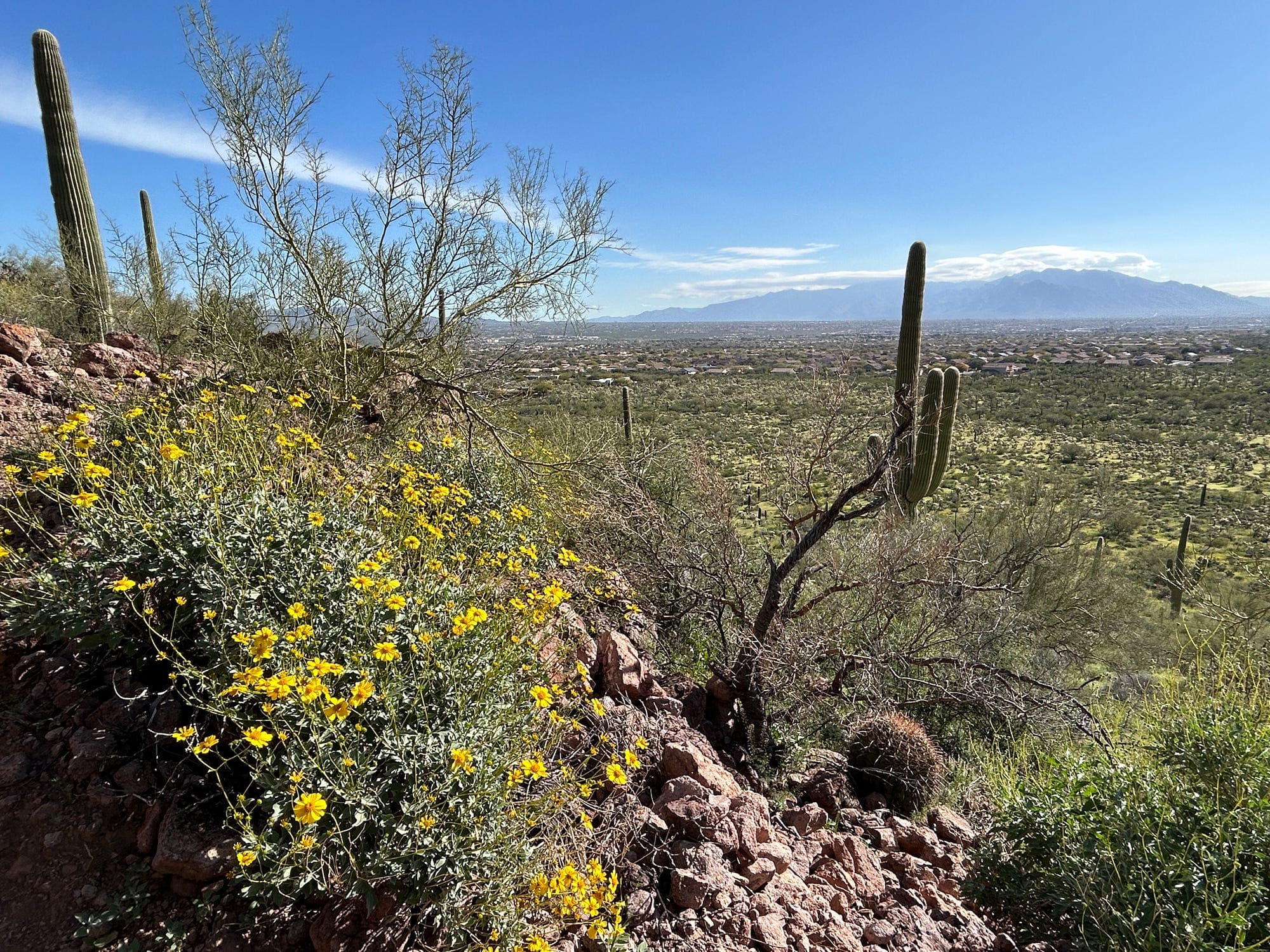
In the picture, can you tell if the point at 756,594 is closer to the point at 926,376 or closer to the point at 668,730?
the point at 668,730

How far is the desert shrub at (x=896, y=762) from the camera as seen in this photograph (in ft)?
14.1

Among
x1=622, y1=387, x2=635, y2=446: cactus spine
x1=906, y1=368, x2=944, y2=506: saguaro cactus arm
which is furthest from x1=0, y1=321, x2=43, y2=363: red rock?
x1=906, y1=368, x2=944, y2=506: saguaro cactus arm

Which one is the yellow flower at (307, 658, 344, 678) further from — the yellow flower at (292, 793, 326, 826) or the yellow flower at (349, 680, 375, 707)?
the yellow flower at (292, 793, 326, 826)

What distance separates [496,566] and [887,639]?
172 inches

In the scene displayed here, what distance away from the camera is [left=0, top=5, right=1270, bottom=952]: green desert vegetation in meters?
1.99

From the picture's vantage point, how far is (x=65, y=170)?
7914mm

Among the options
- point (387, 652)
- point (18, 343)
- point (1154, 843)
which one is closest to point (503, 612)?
point (387, 652)

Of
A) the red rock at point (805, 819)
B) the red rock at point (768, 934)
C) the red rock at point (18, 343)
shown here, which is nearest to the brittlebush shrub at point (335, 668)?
the red rock at point (768, 934)

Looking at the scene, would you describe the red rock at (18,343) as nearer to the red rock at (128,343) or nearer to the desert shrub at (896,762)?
the red rock at (128,343)

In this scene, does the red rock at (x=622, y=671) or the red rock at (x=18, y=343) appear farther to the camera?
the red rock at (x=18, y=343)

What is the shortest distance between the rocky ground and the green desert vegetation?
94 millimetres

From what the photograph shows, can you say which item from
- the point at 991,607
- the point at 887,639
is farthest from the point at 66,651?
the point at 991,607

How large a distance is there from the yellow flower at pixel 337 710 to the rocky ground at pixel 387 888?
572mm

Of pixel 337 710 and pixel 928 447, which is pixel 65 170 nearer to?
pixel 337 710
